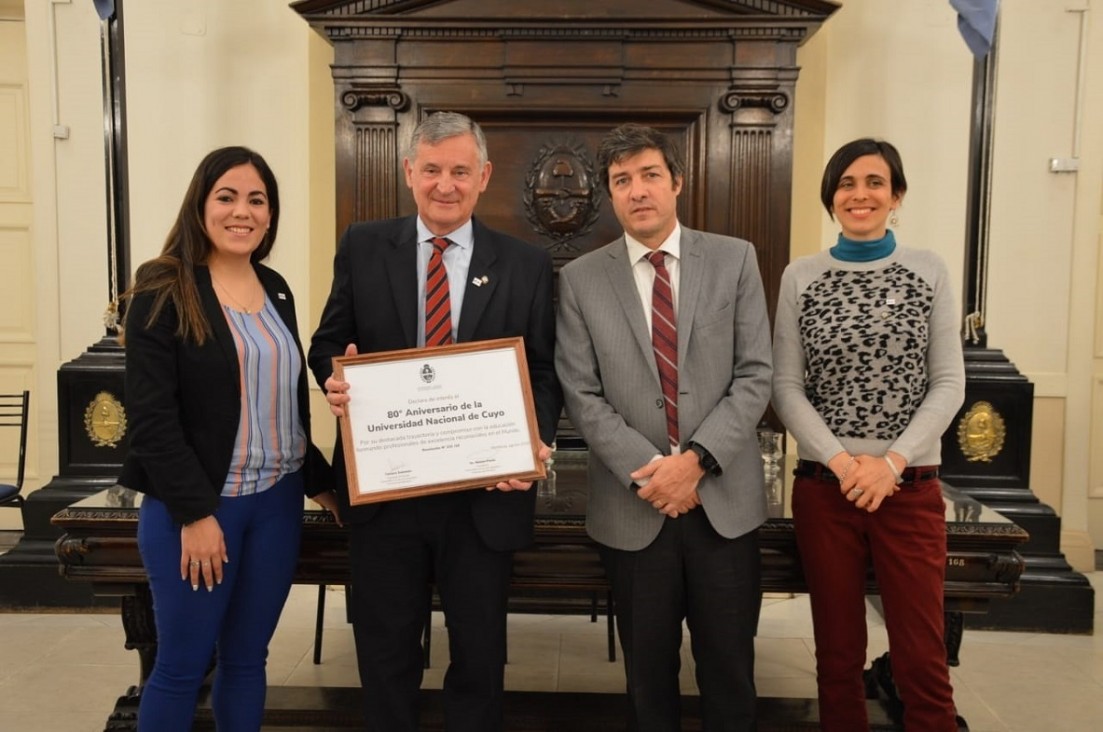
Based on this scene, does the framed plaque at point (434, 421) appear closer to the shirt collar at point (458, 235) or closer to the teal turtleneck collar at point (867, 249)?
the shirt collar at point (458, 235)

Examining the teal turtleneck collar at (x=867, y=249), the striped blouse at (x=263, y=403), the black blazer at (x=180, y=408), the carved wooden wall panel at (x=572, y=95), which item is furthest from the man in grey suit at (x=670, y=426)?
the carved wooden wall panel at (x=572, y=95)

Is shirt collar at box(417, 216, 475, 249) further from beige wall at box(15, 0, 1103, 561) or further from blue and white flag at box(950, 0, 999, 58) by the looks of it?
Answer: blue and white flag at box(950, 0, 999, 58)

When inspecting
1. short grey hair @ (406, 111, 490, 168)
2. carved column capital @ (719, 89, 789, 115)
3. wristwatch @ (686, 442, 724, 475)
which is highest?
carved column capital @ (719, 89, 789, 115)

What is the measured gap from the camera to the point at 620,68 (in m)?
4.10

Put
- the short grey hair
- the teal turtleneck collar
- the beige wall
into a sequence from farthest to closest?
the beige wall, the teal turtleneck collar, the short grey hair

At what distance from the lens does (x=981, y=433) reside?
4.10 meters

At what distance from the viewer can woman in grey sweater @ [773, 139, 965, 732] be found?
2.26 metres

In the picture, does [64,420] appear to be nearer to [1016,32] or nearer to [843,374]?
[843,374]

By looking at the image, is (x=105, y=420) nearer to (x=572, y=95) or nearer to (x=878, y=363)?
(x=572, y=95)

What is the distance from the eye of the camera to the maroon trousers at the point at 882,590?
2.26 meters

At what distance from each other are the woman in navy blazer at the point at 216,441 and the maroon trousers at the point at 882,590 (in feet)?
4.17

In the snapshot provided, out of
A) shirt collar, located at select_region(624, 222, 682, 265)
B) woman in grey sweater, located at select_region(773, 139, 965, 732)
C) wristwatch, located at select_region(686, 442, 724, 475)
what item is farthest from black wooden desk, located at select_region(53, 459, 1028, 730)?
shirt collar, located at select_region(624, 222, 682, 265)

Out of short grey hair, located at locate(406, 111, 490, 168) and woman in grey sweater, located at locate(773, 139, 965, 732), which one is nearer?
short grey hair, located at locate(406, 111, 490, 168)

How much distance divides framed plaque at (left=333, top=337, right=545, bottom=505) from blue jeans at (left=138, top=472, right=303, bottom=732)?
0.25m
